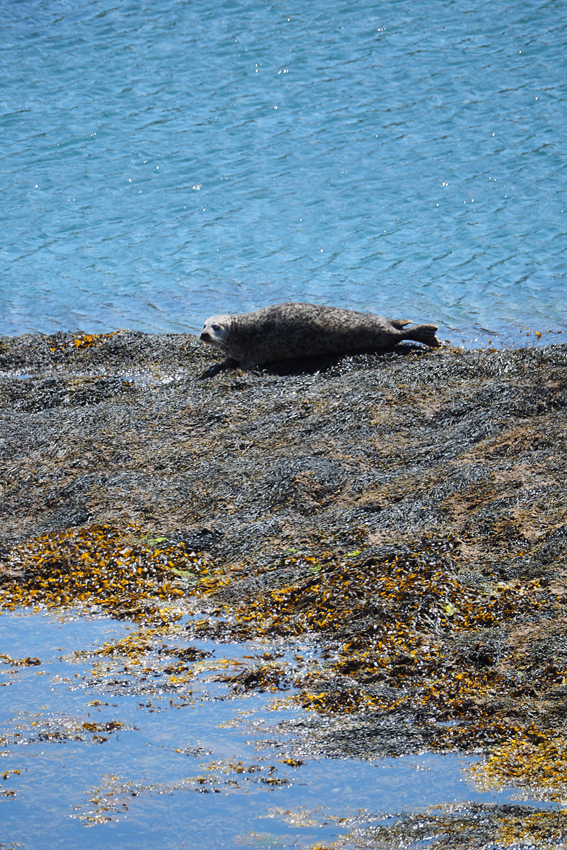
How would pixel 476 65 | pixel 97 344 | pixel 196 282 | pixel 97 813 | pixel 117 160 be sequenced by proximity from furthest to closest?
pixel 476 65
pixel 117 160
pixel 196 282
pixel 97 344
pixel 97 813

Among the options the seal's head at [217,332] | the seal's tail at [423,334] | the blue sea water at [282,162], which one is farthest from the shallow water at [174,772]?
the blue sea water at [282,162]

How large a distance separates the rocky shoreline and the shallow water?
0.16 m

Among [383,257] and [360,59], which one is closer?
[383,257]

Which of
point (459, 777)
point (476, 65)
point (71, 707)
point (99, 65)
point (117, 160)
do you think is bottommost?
point (459, 777)

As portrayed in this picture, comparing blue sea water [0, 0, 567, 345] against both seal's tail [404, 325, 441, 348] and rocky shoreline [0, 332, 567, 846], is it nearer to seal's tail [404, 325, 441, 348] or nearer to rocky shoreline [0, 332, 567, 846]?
seal's tail [404, 325, 441, 348]

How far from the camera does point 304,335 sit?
925 centimetres

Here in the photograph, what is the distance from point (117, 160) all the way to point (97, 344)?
25.9 feet

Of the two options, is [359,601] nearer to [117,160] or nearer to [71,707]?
[71,707]

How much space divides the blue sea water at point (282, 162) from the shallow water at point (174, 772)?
7.03 m

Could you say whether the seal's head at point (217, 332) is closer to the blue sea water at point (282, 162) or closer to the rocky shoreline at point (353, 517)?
the rocky shoreline at point (353, 517)

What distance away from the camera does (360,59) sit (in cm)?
1933

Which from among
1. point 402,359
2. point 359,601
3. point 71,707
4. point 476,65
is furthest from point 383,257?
point 71,707

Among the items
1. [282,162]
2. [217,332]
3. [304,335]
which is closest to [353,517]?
[304,335]

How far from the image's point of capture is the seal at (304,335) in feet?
30.3
